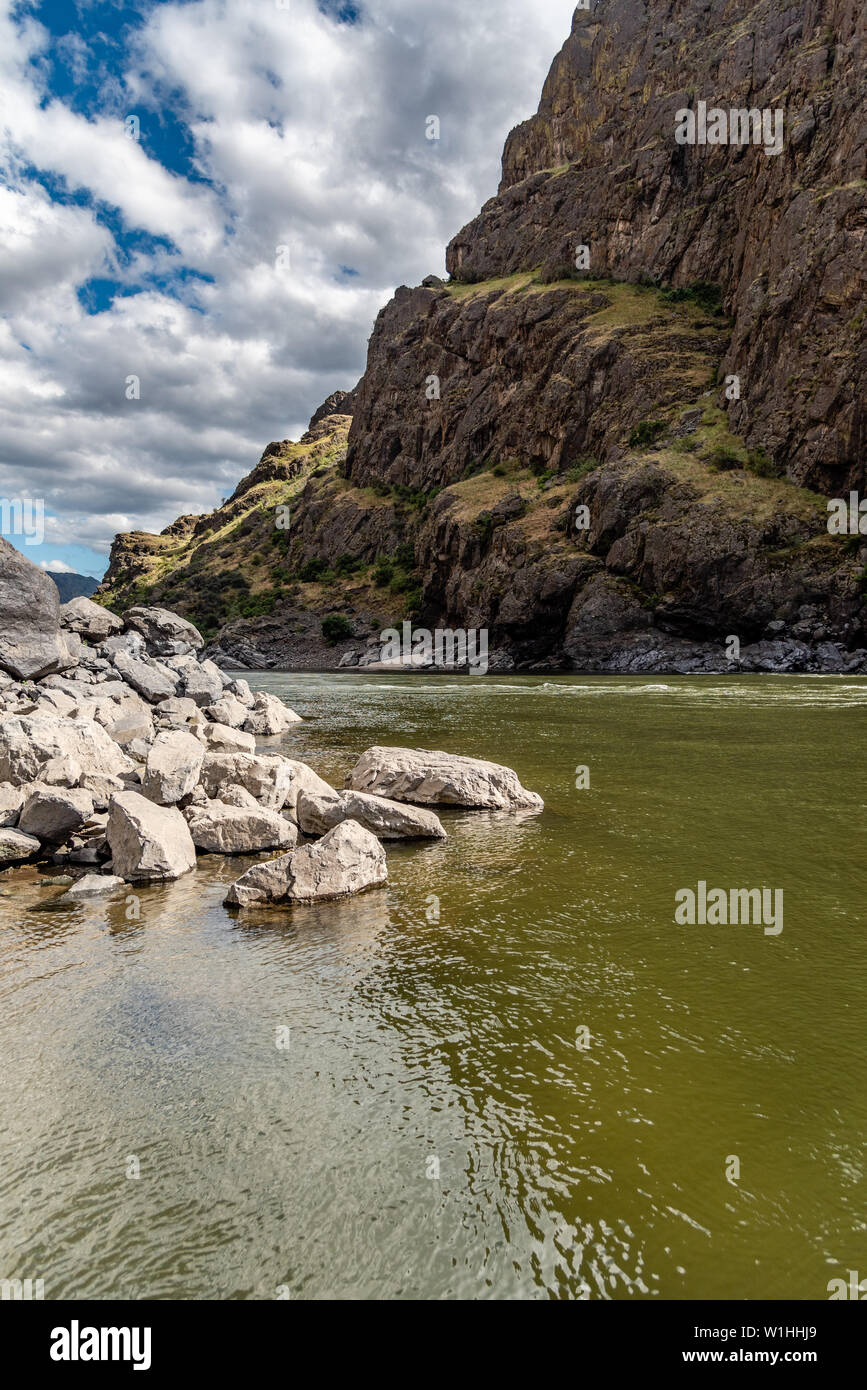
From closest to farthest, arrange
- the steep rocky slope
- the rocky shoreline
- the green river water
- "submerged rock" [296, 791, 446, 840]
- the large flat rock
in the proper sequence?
1. the green river water
2. the rocky shoreline
3. the large flat rock
4. "submerged rock" [296, 791, 446, 840]
5. the steep rocky slope

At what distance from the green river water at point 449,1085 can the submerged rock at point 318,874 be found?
273mm

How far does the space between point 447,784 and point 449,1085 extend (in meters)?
7.77

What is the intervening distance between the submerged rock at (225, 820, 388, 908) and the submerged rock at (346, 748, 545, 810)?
371 cm

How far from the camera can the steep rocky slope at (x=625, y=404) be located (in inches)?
2309

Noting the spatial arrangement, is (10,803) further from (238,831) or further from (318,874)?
(318,874)

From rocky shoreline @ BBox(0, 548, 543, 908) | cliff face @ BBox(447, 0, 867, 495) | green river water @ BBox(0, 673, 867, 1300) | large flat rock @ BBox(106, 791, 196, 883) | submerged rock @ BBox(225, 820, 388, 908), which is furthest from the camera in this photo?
cliff face @ BBox(447, 0, 867, 495)

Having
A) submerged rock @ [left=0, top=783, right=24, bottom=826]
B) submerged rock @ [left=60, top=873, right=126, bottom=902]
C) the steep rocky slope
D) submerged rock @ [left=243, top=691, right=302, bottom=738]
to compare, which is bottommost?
submerged rock @ [left=60, top=873, right=126, bottom=902]

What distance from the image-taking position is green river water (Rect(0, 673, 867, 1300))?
337 centimetres

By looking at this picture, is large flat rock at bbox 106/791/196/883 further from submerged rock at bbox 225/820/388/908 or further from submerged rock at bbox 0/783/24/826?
submerged rock at bbox 0/783/24/826

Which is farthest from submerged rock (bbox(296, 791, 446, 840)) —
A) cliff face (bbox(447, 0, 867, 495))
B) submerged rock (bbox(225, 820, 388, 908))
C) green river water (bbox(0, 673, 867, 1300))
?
cliff face (bbox(447, 0, 867, 495))

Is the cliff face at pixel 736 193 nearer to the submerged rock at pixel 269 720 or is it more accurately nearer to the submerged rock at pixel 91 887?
the submerged rock at pixel 269 720

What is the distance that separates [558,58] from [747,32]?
53847mm
